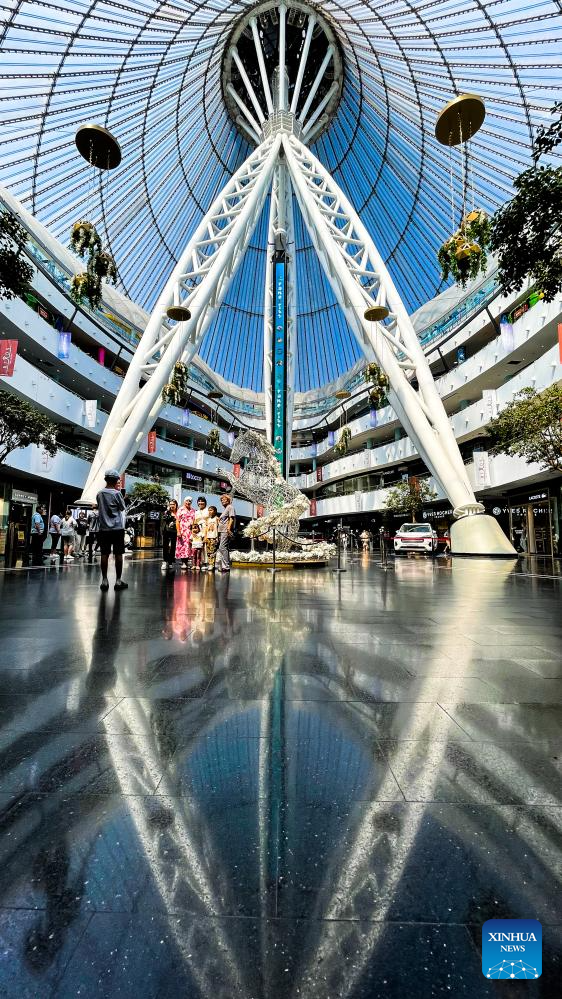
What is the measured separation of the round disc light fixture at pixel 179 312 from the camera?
898 inches

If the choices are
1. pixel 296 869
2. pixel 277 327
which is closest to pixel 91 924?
pixel 296 869

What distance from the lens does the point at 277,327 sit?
Answer: 4069 cm

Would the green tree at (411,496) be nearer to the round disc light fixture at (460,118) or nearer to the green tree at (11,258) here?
the round disc light fixture at (460,118)

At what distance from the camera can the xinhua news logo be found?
3.45ft

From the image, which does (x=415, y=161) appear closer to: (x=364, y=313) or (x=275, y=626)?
(x=364, y=313)

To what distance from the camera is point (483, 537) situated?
65.7 ft

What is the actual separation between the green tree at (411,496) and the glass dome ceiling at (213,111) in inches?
651

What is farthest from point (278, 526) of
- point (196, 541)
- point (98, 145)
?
point (98, 145)

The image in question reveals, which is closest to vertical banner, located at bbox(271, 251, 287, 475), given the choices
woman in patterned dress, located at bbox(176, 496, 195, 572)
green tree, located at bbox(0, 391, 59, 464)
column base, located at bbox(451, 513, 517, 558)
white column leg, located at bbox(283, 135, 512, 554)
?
white column leg, located at bbox(283, 135, 512, 554)

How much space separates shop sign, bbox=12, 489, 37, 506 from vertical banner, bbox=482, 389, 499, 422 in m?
27.3

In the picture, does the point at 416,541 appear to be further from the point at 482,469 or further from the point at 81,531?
the point at 81,531

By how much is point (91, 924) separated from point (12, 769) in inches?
39.9

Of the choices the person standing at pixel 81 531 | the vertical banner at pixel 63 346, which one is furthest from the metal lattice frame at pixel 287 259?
the person standing at pixel 81 531

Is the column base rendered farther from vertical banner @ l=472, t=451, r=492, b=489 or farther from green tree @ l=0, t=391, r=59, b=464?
green tree @ l=0, t=391, r=59, b=464
